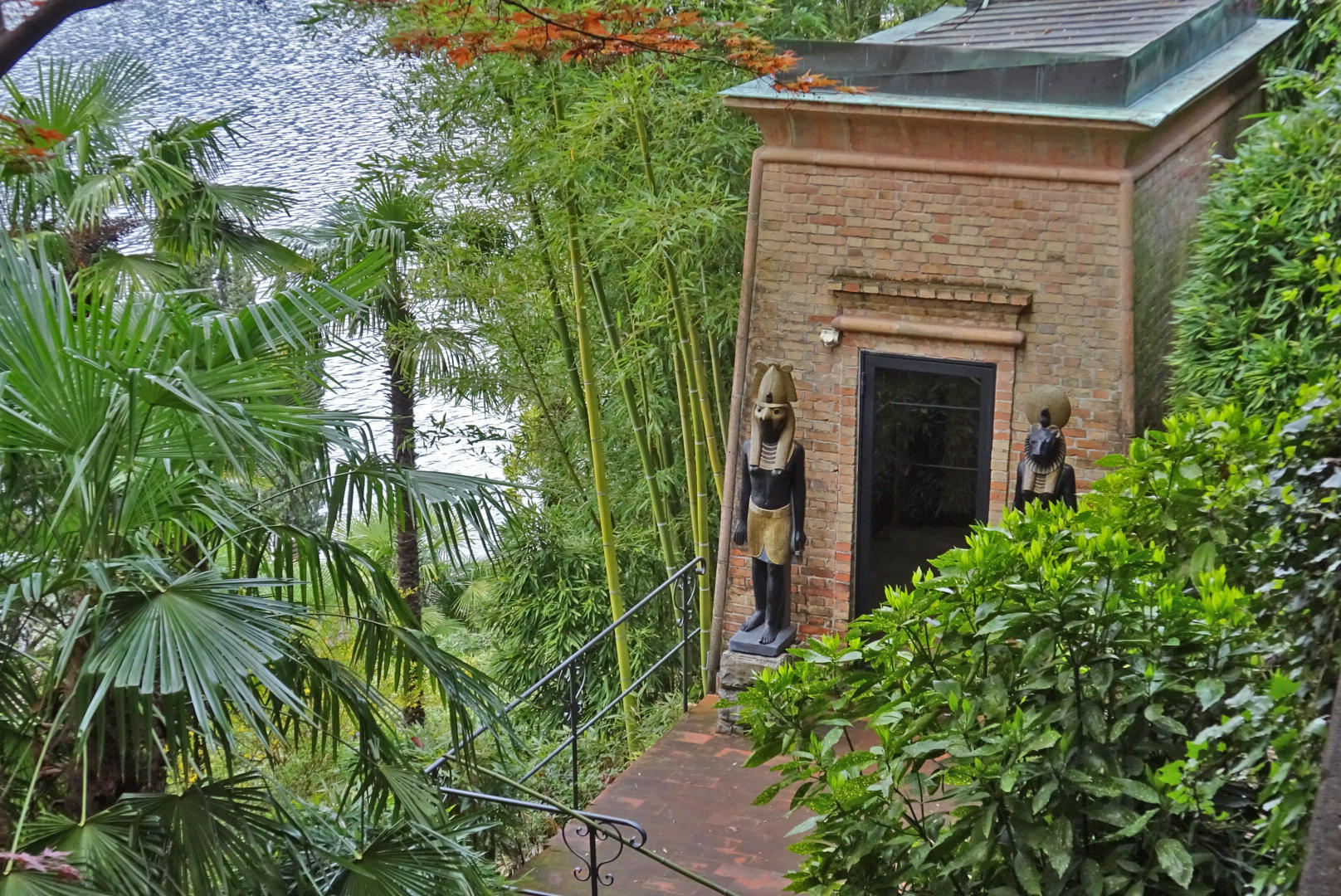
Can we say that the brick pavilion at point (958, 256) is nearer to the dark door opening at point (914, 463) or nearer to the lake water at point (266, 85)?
the dark door opening at point (914, 463)

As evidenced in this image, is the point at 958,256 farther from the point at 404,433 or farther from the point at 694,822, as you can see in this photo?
the point at 404,433

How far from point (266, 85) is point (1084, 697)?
19.3m

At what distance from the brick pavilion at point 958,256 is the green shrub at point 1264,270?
13.9 inches

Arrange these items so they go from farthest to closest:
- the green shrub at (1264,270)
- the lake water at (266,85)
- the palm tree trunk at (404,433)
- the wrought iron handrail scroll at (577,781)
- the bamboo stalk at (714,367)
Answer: the lake water at (266,85)
the palm tree trunk at (404,433)
the bamboo stalk at (714,367)
the green shrub at (1264,270)
the wrought iron handrail scroll at (577,781)

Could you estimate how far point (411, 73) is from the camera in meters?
9.19

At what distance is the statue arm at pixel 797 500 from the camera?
7.34m

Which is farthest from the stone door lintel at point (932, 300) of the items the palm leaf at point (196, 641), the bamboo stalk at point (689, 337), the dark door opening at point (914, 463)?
the palm leaf at point (196, 641)

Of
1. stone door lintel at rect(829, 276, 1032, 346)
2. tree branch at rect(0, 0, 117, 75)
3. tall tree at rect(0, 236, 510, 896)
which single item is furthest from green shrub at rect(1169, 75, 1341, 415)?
tree branch at rect(0, 0, 117, 75)

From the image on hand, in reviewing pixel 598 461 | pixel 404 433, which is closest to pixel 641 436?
pixel 598 461

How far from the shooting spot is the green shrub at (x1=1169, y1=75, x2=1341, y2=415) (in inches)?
242

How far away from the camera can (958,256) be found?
7.14m

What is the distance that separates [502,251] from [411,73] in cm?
147

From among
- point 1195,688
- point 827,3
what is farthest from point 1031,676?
point 827,3

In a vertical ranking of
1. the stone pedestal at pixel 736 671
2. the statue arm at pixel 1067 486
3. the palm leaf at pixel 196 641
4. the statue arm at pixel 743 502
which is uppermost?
the palm leaf at pixel 196 641
